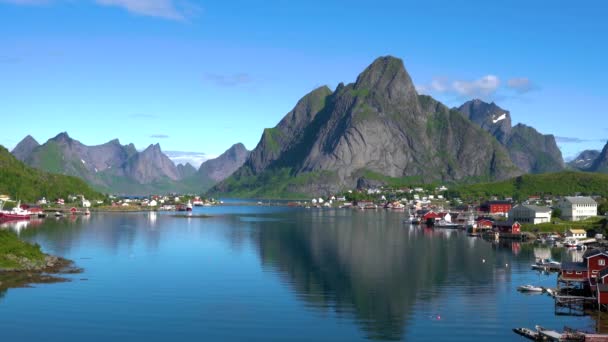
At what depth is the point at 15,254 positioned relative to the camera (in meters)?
60.4

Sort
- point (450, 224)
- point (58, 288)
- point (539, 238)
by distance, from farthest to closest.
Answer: point (450, 224)
point (539, 238)
point (58, 288)

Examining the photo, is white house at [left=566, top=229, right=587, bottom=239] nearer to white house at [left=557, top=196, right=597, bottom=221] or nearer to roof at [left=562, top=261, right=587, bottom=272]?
white house at [left=557, top=196, right=597, bottom=221]

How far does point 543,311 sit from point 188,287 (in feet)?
90.3

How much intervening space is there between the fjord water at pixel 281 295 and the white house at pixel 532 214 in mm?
28091

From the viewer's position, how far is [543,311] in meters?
45.5

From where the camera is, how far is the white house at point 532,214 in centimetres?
11614

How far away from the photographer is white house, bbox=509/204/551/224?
116m

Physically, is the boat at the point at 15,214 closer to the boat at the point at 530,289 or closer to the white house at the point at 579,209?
the white house at the point at 579,209

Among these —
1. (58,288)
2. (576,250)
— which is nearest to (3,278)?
(58,288)

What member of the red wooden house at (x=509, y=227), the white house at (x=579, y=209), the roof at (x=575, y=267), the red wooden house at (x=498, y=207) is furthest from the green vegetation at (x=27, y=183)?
the roof at (x=575, y=267)

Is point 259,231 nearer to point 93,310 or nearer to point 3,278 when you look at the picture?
point 3,278

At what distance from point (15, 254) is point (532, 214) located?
87.7m

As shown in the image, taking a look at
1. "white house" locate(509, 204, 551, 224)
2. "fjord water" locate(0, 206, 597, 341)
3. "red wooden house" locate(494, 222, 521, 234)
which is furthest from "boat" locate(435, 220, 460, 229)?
"fjord water" locate(0, 206, 597, 341)

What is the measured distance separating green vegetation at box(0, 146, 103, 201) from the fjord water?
88091 mm
